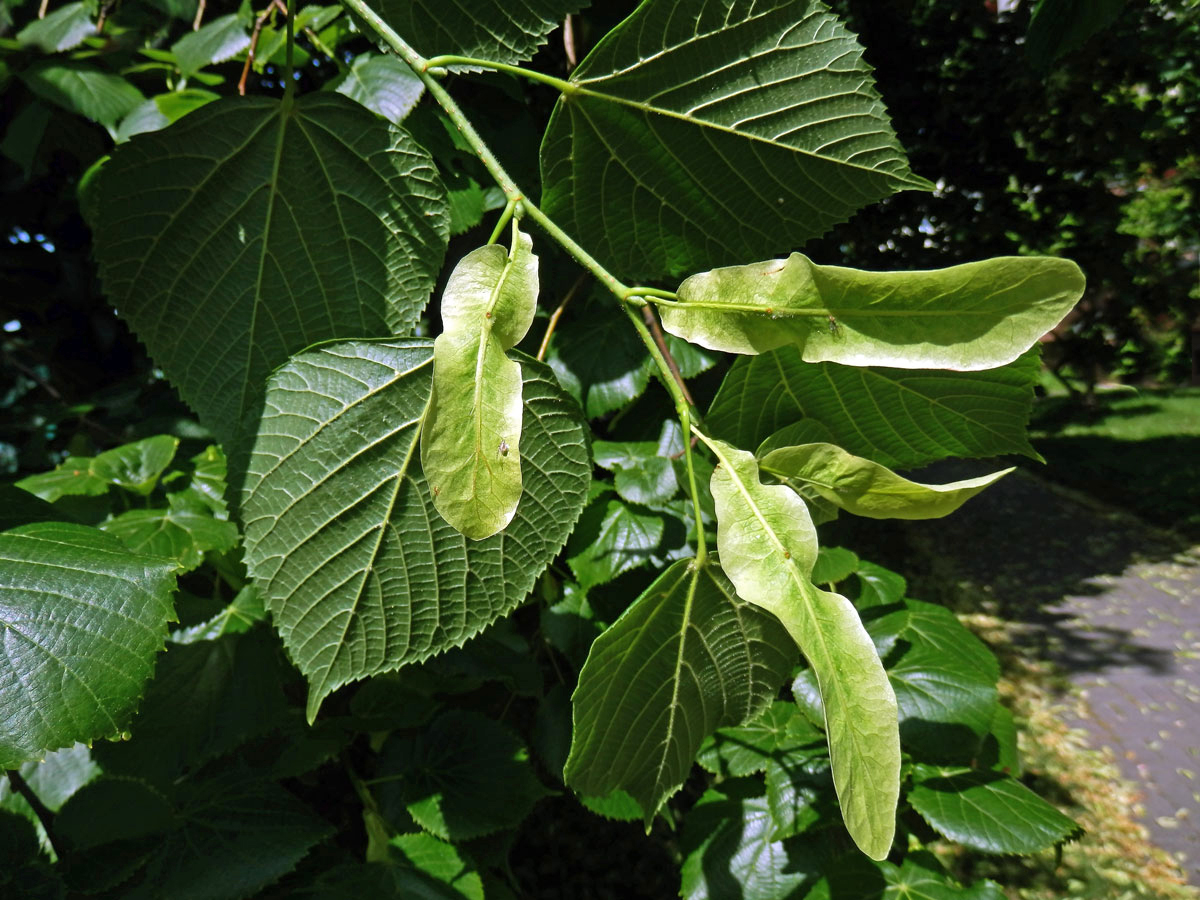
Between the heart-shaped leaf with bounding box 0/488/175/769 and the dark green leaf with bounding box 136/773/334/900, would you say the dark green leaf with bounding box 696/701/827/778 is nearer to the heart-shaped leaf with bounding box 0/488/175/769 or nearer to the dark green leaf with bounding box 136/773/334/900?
the dark green leaf with bounding box 136/773/334/900

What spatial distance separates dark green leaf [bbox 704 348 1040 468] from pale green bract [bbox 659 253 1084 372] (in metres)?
0.07

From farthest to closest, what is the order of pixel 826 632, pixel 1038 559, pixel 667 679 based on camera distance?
pixel 1038 559, pixel 667 679, pixel 826 632

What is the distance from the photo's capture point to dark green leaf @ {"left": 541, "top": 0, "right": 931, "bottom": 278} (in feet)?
1.67

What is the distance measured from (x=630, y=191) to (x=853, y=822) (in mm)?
403

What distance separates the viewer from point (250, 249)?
0.57m

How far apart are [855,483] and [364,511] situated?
287 mm

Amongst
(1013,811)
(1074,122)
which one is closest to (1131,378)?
(1074,122)

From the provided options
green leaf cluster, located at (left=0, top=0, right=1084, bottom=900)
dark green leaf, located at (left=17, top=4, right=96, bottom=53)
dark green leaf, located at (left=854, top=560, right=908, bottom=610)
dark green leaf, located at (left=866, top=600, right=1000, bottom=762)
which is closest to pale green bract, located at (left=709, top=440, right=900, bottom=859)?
green leaf cluster, located at (left=0, top=0, right=1084, bottom=900)

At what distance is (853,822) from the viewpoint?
31cm

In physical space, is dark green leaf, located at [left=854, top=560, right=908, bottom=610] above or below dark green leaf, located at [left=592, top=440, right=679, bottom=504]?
below

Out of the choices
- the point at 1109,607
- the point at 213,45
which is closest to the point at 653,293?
the point at 213,45

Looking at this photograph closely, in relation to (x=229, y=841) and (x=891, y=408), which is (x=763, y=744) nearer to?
(x=229, y=841)

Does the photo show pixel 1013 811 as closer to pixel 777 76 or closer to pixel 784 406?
pixel 784 406

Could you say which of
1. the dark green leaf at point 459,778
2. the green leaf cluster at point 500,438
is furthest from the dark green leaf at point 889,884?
the dark green leaf at point 459,778
